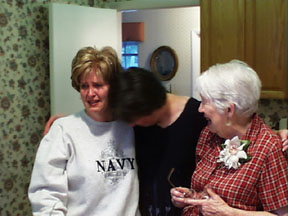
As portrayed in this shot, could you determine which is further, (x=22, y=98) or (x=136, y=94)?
(x=22, y=98)

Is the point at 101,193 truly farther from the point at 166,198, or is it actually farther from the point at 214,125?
the point at 214,125

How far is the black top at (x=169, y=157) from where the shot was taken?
5.37 feet

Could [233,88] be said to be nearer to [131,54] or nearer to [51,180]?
[51,180]

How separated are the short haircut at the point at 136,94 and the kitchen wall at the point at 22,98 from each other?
5.23 ft

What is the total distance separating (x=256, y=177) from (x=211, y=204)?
7.1 inches

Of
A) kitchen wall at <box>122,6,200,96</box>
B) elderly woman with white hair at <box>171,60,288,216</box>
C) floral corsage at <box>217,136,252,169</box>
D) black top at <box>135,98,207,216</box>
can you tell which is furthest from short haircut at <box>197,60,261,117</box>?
kitchen wall at <box>122,6,200,96</box>

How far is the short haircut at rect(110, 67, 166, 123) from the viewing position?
1484 millimetres

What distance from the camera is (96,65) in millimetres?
1595

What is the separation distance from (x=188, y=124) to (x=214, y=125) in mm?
182

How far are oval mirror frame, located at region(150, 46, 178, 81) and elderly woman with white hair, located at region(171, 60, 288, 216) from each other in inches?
139

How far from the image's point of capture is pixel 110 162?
1603 millimetres

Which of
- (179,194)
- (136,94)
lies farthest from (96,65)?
(179,194)

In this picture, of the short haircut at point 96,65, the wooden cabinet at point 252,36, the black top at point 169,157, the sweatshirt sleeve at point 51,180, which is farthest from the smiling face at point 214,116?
the wooden cabinet at point 252,36

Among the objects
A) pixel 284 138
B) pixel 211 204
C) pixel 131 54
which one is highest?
pixel 131 54
